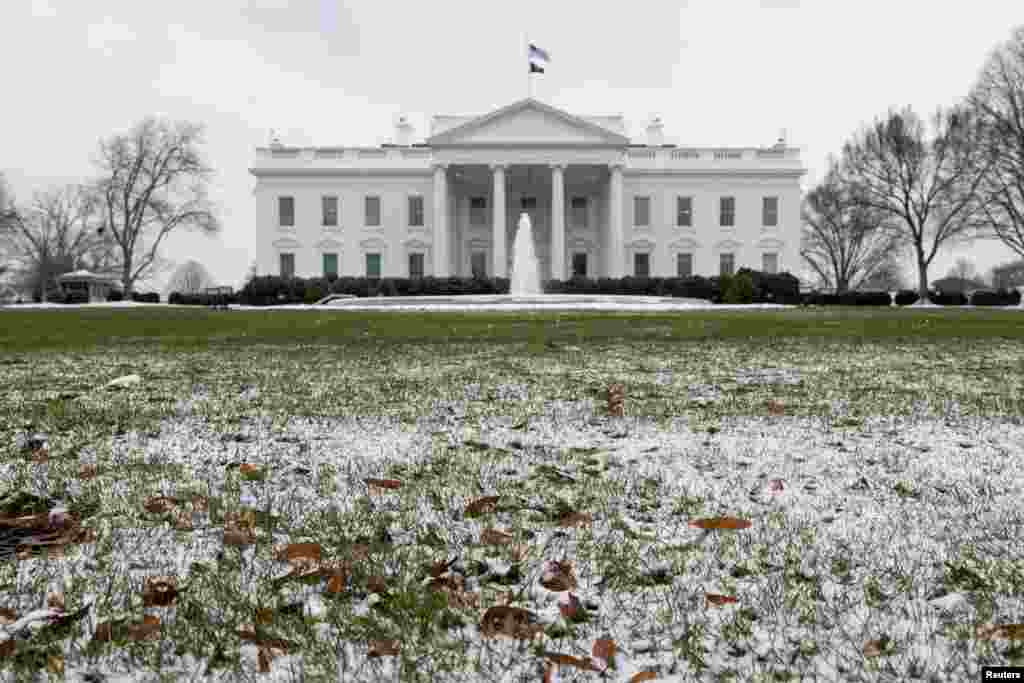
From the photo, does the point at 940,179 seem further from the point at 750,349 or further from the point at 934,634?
the point at 934,634

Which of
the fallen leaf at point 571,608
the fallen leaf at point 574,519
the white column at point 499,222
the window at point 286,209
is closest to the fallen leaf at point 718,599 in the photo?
the fallen leaf at point 571,608

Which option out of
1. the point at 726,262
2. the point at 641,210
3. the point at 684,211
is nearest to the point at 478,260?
the point at 641,210

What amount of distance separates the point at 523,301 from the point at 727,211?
24.4m

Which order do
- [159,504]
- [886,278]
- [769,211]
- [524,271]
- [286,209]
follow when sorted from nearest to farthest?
[159,504], [524,271], [286,209], [769,211], [886,278]

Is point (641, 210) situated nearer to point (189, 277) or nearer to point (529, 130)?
point (529, 130)

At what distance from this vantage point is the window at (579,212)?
156ft

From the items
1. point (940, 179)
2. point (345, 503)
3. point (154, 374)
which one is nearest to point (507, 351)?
point (154, 374)

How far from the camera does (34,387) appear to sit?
502cm

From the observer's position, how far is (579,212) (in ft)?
156

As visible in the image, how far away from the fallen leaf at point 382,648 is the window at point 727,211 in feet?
159

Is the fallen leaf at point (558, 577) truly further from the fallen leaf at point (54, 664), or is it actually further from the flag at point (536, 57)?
the flag at point (536, 57)

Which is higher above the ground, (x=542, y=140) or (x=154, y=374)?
(x=542, y=140)

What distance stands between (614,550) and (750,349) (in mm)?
6444

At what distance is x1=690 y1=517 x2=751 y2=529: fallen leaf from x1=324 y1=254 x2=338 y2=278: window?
46682 millimetres
